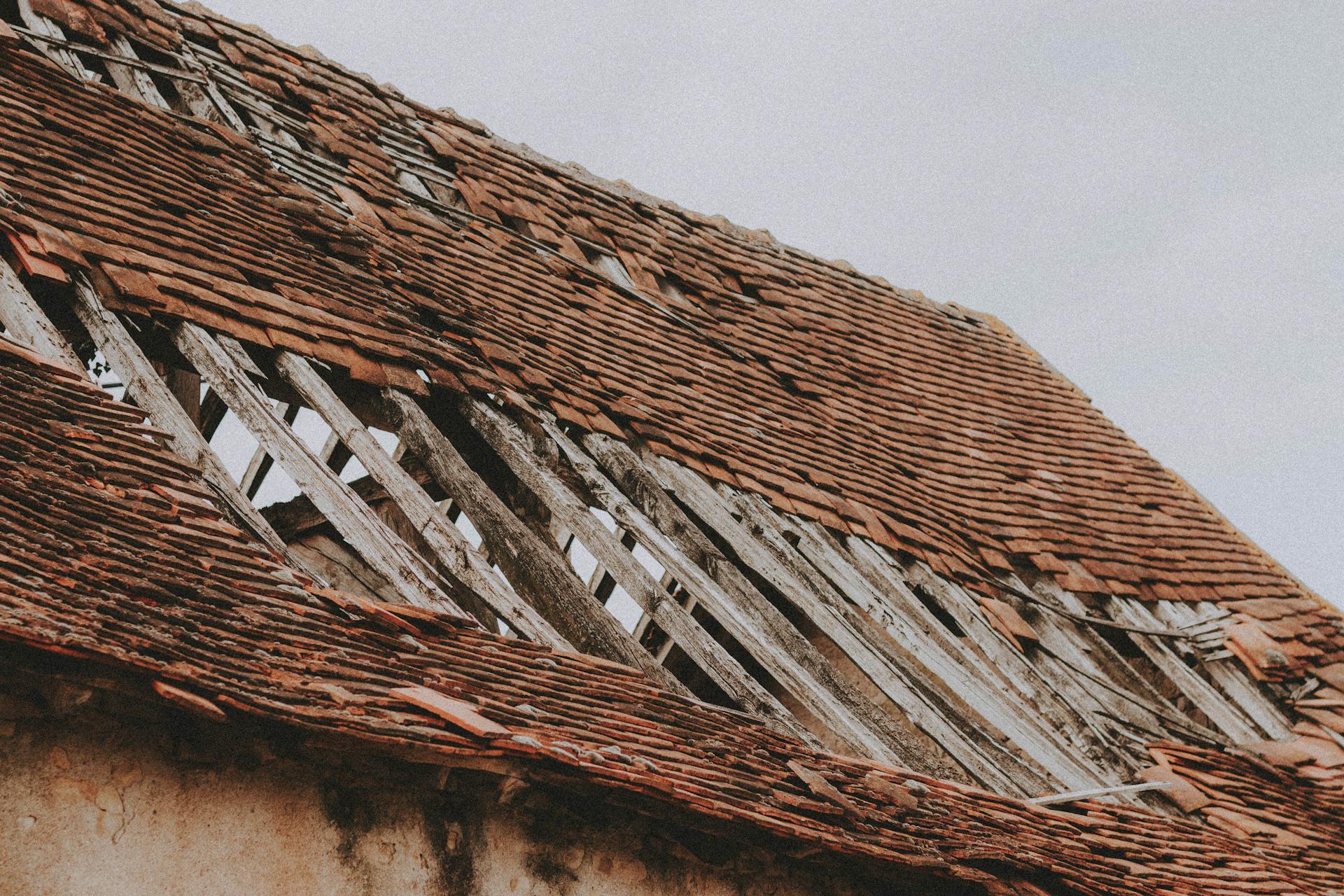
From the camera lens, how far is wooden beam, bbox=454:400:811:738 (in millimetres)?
4840

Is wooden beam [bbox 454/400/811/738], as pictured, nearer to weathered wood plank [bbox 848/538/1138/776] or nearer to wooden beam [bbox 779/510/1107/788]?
wooden beam [bbox 779/510/1107/788]

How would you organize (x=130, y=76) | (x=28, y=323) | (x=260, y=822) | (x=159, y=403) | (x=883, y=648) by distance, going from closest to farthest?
(x=260, y=822) → (x=28, y=323) → (x=159, y=403) → (x=883, y=648) → (x=130, y=76)

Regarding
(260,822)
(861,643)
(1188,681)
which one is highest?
(1188,681)

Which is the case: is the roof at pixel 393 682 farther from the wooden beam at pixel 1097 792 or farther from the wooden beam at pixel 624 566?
the wooden beam at pixel 624 566

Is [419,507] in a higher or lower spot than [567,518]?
lower

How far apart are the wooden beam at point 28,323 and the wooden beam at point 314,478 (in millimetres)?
484

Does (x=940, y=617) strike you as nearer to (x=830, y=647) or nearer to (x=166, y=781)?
(x=830, y=647)

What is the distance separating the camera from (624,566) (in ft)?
16.8

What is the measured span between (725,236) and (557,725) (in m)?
6.89

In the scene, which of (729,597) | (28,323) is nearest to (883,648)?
(729,597)

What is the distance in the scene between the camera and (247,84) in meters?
7.40

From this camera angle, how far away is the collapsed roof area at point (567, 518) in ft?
11.6

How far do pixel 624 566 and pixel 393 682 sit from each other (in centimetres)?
184

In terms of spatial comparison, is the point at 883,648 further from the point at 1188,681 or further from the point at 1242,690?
the point at 1242,690
